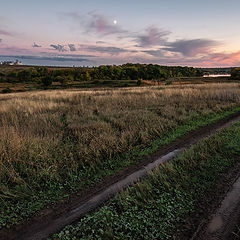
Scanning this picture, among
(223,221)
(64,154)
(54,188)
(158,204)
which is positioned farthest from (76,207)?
(223,221)

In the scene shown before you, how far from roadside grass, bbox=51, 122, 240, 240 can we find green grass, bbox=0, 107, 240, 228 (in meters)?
1.04

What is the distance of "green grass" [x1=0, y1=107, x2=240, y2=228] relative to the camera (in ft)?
11.6

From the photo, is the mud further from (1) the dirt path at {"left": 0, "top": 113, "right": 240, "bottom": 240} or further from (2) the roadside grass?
(1) the dirt path at {"left": 0, "top": 113, "right": 240, "bottom": 240}

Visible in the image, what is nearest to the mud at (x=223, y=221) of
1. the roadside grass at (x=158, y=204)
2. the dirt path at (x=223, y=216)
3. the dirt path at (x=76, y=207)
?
the dirt path at (x=223, y=216)

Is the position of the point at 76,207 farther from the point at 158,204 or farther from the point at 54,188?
the point at 158,204

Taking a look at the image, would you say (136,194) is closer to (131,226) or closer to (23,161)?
(131,226)

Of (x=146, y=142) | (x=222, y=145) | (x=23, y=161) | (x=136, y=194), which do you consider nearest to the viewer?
(x=136, y=194)

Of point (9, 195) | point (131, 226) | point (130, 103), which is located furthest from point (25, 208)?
point (130, 103)

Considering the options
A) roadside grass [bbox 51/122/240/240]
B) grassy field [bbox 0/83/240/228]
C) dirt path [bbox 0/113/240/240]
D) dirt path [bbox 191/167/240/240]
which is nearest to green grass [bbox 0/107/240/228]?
grassy field [bbox 0/83/240/228]

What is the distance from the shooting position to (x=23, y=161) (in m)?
4.98

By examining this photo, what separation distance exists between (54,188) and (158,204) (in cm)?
262

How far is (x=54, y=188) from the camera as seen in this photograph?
4305 mm

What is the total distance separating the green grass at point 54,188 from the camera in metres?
3.54

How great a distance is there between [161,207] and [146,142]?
3.74m
